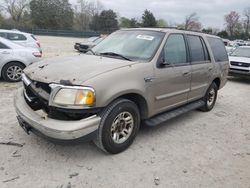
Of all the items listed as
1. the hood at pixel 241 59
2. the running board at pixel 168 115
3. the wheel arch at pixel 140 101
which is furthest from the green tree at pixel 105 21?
the wheel arch at pixel 140 101

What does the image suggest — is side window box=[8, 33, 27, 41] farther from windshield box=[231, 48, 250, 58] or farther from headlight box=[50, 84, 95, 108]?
headlight box=[50, 84, 95, 108]

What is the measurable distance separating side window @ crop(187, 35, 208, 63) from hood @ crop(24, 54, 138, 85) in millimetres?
1792

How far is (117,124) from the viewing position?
363 centimetres

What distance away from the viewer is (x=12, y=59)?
7.68 meters

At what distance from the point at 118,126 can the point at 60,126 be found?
93cm

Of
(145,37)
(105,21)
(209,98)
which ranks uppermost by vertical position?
(105,21)

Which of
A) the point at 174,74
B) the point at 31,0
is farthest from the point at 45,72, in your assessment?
the point at 31,0

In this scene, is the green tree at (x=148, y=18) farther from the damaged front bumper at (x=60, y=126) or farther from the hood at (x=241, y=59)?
the damaged front bumper at (x=60, y=126)

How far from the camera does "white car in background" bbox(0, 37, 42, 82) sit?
7.61m

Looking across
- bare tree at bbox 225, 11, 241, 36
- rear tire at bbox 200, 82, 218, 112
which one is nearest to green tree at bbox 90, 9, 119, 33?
bare tree at bbox 225, 11, 241, 36

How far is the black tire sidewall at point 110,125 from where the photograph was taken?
3391 mm

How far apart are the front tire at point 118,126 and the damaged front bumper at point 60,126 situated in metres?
0.18

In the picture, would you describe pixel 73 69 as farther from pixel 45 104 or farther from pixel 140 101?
pixel 140 101

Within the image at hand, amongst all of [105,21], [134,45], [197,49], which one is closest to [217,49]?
[197,49]
